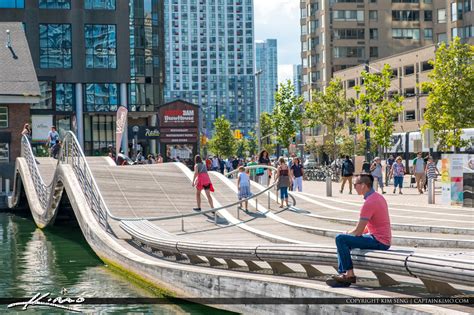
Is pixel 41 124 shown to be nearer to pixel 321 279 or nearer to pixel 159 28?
pixel 159 28

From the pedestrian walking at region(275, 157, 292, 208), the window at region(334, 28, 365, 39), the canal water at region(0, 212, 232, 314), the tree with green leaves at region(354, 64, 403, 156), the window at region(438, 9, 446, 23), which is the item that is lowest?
the canal water at region(0, 212, 232, 314)

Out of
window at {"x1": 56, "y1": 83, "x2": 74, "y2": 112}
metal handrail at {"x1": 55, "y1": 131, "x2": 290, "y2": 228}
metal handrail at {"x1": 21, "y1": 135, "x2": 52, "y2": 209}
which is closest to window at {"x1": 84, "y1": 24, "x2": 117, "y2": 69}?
window at {"x1": 56, "y1": 83, "x2": 74, "y2": 112}

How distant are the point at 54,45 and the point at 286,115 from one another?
20895 mm

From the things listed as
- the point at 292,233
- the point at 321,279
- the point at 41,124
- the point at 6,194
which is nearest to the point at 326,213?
the point at 292,233

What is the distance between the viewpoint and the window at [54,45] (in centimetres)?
7294

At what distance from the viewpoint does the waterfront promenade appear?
35.2 feet

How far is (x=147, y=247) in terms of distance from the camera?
18.5m

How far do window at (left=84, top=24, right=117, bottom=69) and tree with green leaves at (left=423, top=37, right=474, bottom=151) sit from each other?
1359 inches

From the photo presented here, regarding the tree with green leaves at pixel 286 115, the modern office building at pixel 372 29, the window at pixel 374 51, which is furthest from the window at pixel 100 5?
the window at pixel 374 51

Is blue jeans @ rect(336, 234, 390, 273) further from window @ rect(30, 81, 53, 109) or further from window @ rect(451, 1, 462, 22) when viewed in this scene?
window @ rect(451, 1, 462, 22)

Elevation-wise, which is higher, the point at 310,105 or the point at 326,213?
the point at 310,105

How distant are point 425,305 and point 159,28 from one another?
80.9 metres

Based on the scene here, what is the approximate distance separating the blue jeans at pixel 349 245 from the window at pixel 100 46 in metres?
65.3
